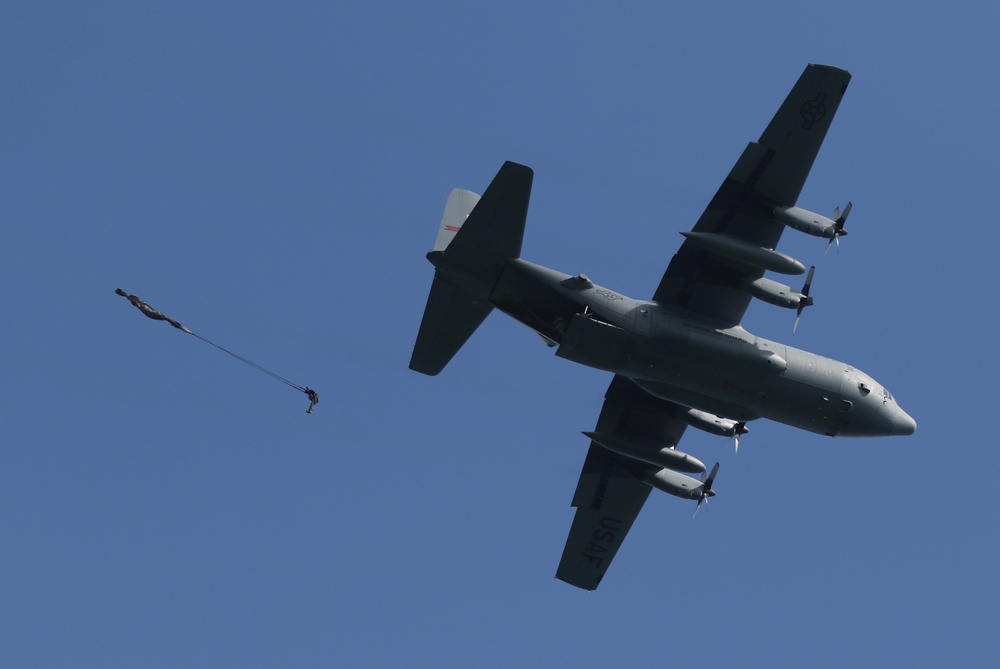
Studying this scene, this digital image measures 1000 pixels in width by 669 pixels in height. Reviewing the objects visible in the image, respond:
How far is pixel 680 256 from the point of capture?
2942 centimetres

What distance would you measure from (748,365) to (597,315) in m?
3.97

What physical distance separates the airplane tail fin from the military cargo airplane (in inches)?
1.1

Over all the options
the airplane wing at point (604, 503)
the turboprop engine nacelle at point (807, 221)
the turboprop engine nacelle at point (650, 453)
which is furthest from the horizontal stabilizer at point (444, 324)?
the turboprop engine nacelle at point (807, 221)

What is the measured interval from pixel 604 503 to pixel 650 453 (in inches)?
108

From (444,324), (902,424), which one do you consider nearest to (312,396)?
(444,324)

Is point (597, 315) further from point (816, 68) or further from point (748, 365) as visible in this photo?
point (816, 68)

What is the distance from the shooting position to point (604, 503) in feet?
111

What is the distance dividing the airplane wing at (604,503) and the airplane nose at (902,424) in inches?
228

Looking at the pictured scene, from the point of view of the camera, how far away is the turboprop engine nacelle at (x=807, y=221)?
27938 mm

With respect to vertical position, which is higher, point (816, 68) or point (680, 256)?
point (816, 68)

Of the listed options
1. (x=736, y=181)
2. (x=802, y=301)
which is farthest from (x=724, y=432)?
(x=736, y=181)

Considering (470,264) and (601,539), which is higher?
(470,264)

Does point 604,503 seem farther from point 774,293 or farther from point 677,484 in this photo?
point 774,293

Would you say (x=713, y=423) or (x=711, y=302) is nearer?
(x=711, y=302)
